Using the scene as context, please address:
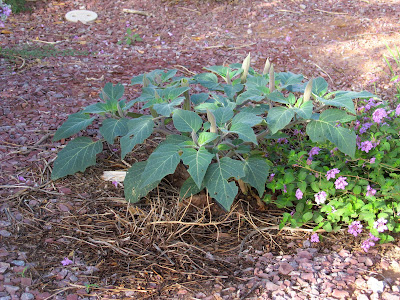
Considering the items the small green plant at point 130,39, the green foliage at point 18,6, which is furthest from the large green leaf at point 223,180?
the green foliage at point 18,6

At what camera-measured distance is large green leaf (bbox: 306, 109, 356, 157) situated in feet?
6.07

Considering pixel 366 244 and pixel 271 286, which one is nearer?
pixel 271 286

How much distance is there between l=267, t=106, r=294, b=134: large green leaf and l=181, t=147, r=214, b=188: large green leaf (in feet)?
1.02

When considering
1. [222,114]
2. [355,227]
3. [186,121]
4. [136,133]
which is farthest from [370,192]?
[136,133]

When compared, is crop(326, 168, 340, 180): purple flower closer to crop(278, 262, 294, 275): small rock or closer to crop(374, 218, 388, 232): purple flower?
crop(374, 218, 388, 232): purple flower

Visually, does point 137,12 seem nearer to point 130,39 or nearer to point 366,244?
point 130,39

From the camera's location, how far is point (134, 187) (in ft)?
6.93

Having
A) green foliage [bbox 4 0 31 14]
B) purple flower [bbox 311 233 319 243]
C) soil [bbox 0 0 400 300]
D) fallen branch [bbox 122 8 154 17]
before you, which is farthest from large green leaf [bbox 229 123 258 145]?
green foliage [bbox 4 0 31 14]

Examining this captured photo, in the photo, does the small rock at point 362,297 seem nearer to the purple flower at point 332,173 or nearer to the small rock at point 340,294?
the small rock at point 340,294

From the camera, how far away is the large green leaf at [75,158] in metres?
2.22

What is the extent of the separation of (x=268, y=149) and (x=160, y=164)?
79 cm

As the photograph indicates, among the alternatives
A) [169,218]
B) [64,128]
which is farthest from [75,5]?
[169,218]

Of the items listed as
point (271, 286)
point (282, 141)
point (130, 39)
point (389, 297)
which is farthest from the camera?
point (130, 39)

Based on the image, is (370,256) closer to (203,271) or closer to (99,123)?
(203,271)
